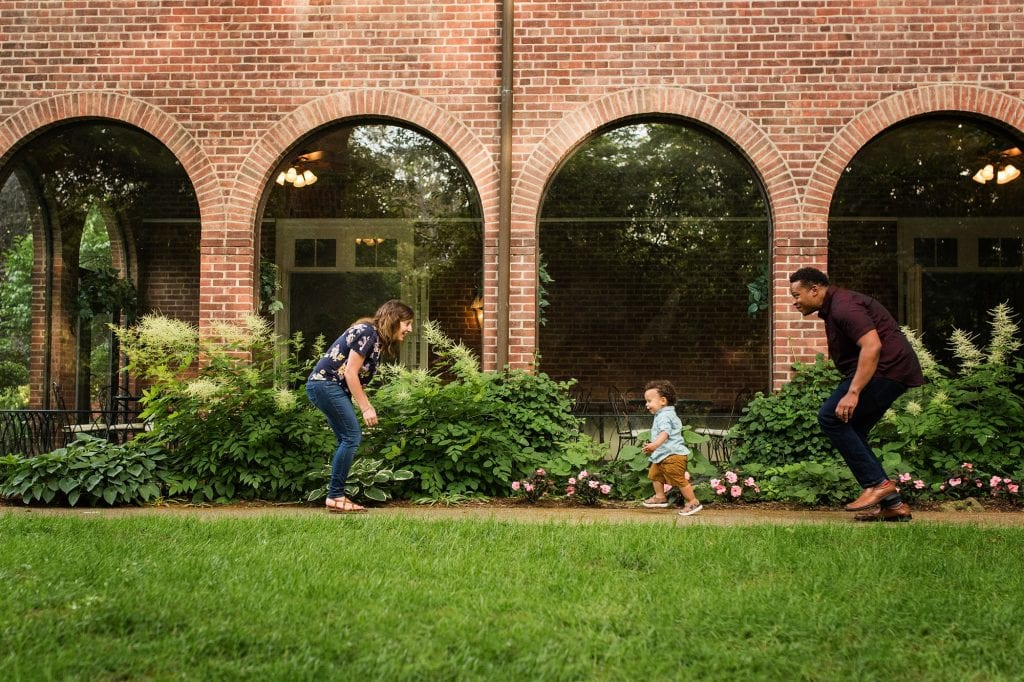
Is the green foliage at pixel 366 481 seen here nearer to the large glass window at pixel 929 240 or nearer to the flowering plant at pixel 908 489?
the flowering plant at pixel 908 489

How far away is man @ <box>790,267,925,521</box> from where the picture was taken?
220 inches

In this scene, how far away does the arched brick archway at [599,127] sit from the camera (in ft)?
26.3

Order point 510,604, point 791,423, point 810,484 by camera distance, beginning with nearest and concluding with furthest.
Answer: point 510,604 < point 810,484 < point 791,423

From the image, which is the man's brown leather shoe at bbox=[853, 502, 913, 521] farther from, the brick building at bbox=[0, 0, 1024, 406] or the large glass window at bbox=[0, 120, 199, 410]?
the large glass window at bbox=[0, 120, 199, 410]

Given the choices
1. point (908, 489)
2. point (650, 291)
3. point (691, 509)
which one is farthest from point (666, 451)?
point (650, 291)

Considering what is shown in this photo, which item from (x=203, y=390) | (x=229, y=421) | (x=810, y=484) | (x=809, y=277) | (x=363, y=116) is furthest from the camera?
(x=363, y=116)

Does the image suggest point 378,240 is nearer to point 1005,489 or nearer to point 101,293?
point 101,293

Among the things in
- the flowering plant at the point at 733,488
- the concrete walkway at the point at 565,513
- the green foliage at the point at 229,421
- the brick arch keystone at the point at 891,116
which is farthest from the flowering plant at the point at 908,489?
the green foliage at the point at 229,421

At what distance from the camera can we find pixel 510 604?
3.63m

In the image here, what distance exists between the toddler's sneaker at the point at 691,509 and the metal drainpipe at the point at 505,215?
2341 mm

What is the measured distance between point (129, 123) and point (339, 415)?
4.16 meters

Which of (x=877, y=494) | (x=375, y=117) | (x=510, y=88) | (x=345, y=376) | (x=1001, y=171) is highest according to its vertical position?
(x=510, y=88)

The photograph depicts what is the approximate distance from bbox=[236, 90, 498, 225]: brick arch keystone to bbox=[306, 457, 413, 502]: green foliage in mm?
2628

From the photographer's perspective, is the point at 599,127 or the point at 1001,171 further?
the point at 1001,171
